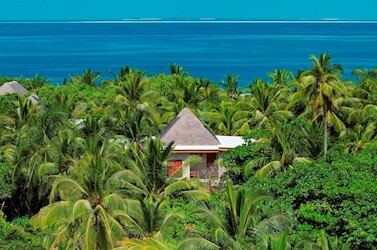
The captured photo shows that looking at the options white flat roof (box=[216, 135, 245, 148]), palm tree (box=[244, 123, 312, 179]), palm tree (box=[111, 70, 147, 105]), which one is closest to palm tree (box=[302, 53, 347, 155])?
palm tree (box=[244, 123, 312, 179])

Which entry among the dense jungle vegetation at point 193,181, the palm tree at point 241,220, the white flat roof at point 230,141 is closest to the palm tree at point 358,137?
the dense jungle vegetation at point 193,181

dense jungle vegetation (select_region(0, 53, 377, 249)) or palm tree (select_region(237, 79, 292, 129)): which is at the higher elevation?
palm tree (select_region(237, 79, 292, 129))

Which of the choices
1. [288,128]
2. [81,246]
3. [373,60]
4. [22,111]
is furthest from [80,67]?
[81,246]

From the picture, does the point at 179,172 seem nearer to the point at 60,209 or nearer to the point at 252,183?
the point at 252,183

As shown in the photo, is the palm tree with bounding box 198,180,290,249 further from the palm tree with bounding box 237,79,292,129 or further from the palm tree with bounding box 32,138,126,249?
the palm tree with bounding box 237,79,292,129

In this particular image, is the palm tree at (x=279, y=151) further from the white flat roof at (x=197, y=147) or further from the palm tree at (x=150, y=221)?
the palm tree at (x=150, y=221)

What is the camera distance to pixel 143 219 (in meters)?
26.3

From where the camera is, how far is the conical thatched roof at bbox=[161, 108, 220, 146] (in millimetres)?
43156

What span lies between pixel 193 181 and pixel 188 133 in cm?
1143

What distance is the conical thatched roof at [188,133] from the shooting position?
4316 centimetres

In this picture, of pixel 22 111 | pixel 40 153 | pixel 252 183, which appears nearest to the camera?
pixel 252 183

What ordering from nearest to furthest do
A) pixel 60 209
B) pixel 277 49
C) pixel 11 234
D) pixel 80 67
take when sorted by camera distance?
pixel 11 234 → pixel 60 209 → pixel 80 67 → pixel 277 49

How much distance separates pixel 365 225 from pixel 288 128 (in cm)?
1257

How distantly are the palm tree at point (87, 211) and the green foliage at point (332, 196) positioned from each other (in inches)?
240
